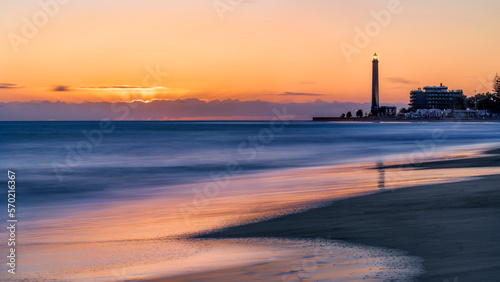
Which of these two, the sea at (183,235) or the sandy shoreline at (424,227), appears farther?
the sea at (183,235)

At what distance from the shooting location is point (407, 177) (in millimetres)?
15562

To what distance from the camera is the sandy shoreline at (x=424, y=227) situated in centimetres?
566

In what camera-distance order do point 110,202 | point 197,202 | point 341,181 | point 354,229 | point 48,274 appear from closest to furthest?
1. point 48,274
2. point 354,229
3. point 197,202
4. point 110,202
5. point 341,181

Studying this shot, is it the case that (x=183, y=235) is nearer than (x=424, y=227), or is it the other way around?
(x=424, y=227)

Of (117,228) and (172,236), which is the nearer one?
(172,236)

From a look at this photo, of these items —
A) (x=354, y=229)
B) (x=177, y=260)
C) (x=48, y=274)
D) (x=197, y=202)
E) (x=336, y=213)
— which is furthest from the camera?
(x=197, y=202)

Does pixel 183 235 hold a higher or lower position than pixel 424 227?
lower

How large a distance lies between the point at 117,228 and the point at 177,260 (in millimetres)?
2830

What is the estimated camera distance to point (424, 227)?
298 inches

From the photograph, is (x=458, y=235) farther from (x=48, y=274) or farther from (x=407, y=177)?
(x=407, y=177)

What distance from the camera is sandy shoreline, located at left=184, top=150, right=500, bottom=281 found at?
5.66m

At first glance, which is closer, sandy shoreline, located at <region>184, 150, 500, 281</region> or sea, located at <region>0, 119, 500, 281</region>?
sandy shoreline, located at <region>184, 150, 500, 281</region>

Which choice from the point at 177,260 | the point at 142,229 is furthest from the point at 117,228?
the point at 177,260

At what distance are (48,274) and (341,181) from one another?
10641 millimetres
